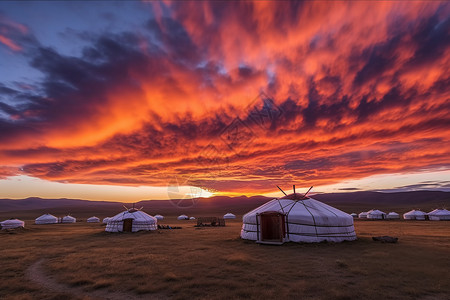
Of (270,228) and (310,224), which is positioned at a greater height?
(310,224)

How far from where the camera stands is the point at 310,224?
17.3 m

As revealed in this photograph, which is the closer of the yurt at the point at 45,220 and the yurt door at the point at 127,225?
the yurt door at the point at 127,225

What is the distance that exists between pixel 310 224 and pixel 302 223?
55 centimetres

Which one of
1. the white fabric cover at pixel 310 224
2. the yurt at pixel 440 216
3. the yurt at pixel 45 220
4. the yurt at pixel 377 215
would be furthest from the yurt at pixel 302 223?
the yurt at pixel 45 220

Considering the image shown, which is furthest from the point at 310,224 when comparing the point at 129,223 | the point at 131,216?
the point at 131,216

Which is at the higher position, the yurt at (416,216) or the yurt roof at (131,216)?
the yurt roof at (131,216)

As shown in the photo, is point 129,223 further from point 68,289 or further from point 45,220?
point 45,220

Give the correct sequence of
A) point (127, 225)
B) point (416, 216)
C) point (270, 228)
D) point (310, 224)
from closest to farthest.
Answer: point (310, 224) < point (270, 228) < point (127, 225) < point (416, 216)

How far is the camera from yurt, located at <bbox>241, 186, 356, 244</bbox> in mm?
17234

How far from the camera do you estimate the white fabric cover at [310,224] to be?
17203mm

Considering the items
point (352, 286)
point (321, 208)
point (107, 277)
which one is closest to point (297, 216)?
point (321, 208)

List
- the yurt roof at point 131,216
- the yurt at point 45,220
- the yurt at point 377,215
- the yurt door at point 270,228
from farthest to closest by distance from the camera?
the yurt at point 377,215
the yurt at point 45,220
the yurt roof at point 131,216
the yurt door at point 270,228

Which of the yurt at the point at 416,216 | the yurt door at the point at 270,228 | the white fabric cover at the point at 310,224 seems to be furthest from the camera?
the yurt at the point at 416,216

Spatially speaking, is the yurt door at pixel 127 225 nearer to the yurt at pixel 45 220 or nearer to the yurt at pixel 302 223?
the yurt at pixel 302 223
